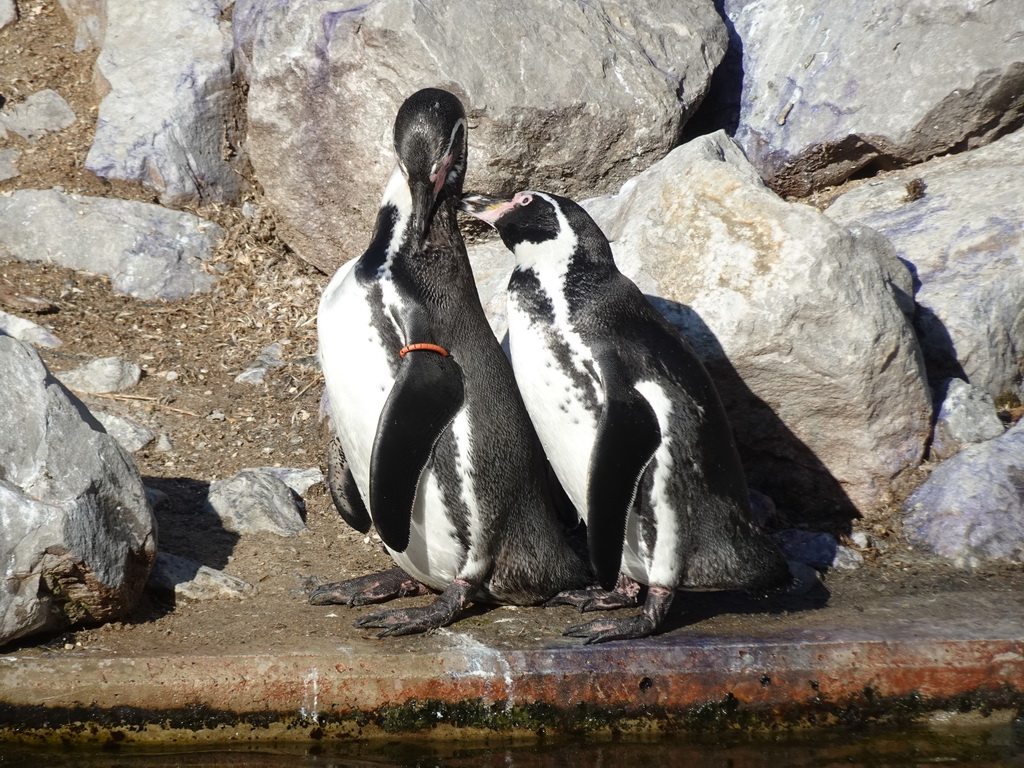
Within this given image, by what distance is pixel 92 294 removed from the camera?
18.6 feet

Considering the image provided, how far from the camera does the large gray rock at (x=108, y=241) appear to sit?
5.78m

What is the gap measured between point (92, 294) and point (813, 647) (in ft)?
13.6

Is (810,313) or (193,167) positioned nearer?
(810,313)

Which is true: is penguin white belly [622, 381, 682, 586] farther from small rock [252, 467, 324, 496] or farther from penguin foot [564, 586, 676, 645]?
small rock [252, 467, 324, 496]

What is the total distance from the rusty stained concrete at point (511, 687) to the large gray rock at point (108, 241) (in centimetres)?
320

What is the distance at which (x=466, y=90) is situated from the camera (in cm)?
529

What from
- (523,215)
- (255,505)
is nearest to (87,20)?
(255,505)

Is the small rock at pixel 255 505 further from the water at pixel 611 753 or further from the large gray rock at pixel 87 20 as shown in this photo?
the large gray rock at pixel 87 20

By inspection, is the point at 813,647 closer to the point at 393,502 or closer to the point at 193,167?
the point at 393,502

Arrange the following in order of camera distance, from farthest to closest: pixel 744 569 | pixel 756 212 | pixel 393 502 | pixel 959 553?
pixel 756 212 → pixel 959 553 → pixel 744 569 → pixel 393 502

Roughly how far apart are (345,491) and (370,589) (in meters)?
0.41

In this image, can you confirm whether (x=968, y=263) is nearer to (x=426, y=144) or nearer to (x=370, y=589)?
(x=426, y=144)

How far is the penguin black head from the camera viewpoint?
12.1ft

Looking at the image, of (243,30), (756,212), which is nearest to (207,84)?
(243,30)
